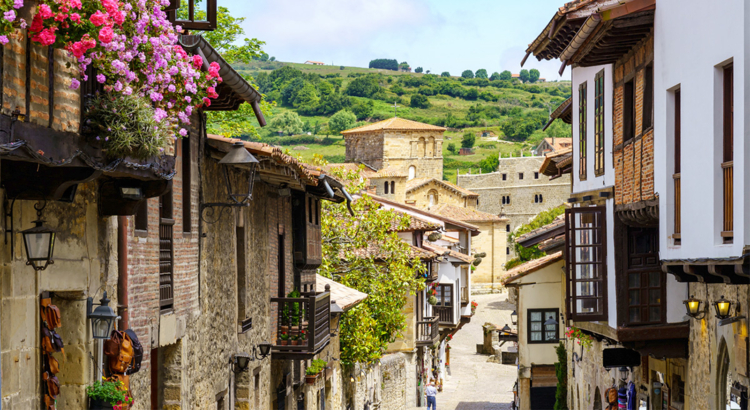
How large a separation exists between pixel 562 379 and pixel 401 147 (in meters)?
79.9

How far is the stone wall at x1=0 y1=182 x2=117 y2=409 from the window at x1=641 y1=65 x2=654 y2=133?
8769 millimetres

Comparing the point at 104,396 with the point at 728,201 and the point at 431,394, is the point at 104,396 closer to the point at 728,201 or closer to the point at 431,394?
the point at 728,201

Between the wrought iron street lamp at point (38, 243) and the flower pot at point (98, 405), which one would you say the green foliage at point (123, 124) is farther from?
the flower pot at point (98, 405)

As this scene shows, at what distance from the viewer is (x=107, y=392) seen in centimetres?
800

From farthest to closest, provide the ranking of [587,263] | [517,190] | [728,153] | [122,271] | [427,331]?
[517,190] < [427,331] < [587,263] < [728,153] < [122,271]

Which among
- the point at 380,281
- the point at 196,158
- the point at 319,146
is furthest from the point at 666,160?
the point at 319,146

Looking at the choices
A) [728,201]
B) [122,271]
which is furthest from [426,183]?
[122,271]

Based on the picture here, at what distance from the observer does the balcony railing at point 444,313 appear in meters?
45.7

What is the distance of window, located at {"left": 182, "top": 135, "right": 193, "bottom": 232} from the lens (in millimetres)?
11820

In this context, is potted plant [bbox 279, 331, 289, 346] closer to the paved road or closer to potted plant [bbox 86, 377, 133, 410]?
potted plant [bbox 86, 377, 133, 410]

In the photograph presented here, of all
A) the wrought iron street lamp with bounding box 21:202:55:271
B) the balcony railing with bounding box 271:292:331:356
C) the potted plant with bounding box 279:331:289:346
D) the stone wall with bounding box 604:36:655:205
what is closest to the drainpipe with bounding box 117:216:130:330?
the wrought iron street lamp with bounding box 21:202:55:271

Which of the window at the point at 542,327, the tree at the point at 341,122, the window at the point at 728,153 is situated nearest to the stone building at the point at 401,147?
the tree at the point at 341,122

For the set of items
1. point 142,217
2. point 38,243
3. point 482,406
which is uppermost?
point 142,217

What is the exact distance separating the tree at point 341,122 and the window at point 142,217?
15044 cm
